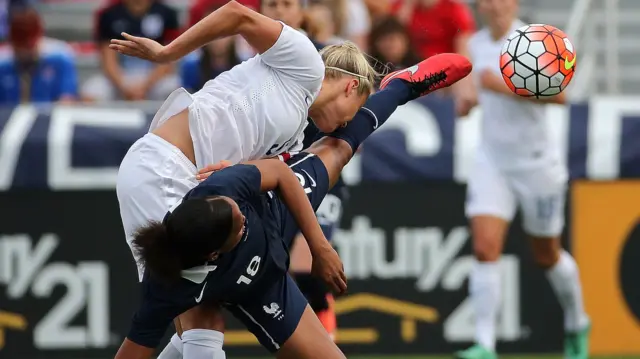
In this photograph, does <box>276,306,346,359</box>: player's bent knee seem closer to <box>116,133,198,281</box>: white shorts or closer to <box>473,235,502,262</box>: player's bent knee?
<box>116,133,198,281</box>: white shorts

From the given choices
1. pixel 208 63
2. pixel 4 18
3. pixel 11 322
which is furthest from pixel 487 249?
pixel 4 18

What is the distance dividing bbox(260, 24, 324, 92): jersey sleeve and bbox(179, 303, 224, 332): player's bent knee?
40.6 inches

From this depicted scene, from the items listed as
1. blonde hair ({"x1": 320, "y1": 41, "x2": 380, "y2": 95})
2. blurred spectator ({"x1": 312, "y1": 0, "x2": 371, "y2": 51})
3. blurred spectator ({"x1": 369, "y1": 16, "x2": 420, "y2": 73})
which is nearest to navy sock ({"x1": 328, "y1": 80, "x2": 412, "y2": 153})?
blonde hair ({"x1": 320, "y1": 41, "x2": 380, "y2": 95})

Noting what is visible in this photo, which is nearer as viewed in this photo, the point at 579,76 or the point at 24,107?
the point at 24,107

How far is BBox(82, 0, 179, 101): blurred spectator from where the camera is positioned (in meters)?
10.1

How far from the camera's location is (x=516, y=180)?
27.2 ft

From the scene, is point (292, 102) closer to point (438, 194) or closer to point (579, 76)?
point (438, 194)

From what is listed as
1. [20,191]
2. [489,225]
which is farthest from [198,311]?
[20,191]

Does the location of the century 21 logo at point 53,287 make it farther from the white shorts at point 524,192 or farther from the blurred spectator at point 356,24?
the blurred spectator at point 356,24

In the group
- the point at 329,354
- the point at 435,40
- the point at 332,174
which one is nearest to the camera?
the point at 329,354

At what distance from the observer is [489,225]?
8.05 metres

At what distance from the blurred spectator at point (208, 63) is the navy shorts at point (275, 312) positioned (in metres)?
3.96

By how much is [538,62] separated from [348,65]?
0.99 metres

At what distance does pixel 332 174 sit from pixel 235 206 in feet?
3.28
